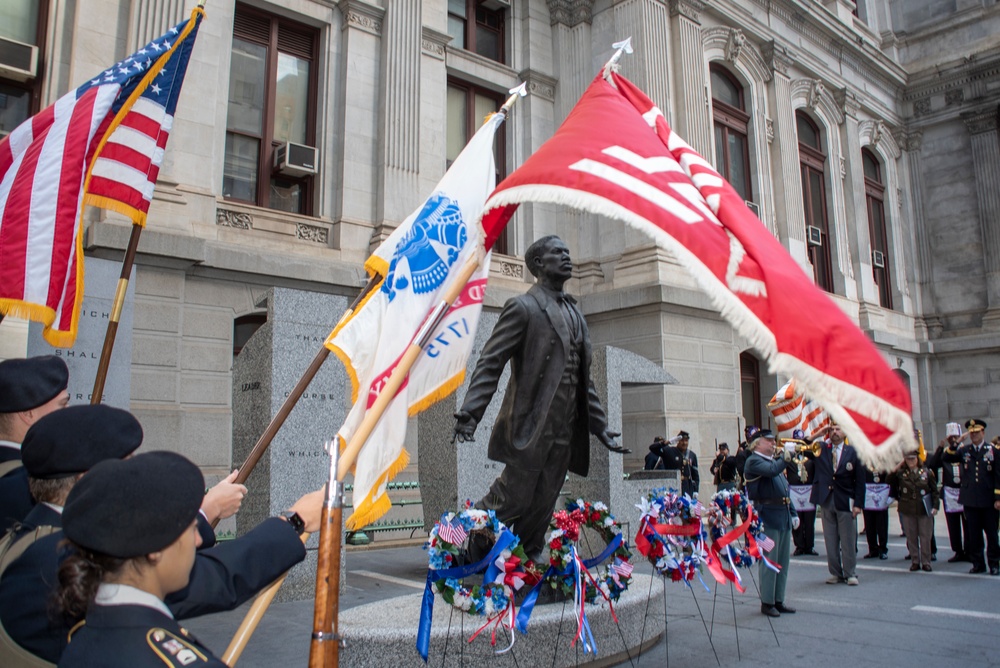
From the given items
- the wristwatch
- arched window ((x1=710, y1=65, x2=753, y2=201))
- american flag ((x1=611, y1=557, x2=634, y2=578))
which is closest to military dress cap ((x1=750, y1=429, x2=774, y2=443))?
american flag ((x1=611, y1=557, x2=634, y2=578))

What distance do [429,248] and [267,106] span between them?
38.8ft

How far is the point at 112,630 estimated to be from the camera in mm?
1678

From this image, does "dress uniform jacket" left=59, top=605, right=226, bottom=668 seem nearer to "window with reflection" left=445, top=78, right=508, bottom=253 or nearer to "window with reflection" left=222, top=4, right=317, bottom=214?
"window with reflection" left=222, top=4, right=317, bottom=214

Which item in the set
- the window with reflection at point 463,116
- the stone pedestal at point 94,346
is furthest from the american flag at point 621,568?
the window with reflection at point 463,116

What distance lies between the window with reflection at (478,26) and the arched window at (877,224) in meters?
15.0

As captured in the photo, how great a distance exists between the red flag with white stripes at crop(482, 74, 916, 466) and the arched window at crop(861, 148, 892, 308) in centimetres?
2613

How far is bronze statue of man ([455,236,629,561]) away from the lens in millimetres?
5219

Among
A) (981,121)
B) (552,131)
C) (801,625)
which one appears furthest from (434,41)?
(981,121)

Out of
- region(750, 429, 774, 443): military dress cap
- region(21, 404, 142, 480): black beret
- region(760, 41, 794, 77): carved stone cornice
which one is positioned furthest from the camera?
region(760, 41, 794, 77): carved stone cornice

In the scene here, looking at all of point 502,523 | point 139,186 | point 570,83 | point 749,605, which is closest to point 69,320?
point 139,186

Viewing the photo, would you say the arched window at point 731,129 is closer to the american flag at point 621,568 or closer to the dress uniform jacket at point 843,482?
the dress uniform jacket at point 843,482

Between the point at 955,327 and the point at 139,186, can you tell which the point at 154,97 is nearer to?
the point at 139,186

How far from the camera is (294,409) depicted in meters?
8.29

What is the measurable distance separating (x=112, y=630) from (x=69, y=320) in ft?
12.6
